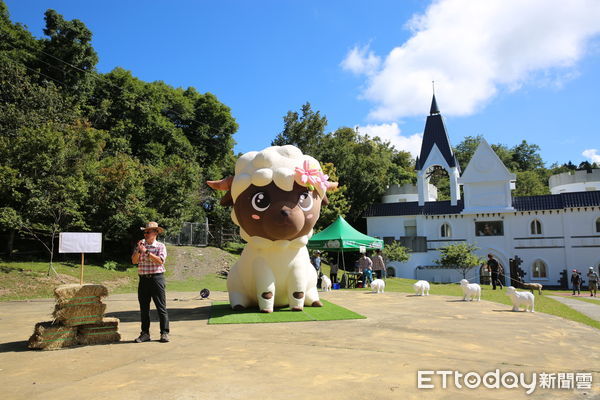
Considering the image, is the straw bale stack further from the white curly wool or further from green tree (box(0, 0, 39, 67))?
green tree (box(0, 0, 39, 67))

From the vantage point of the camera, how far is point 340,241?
16984mm

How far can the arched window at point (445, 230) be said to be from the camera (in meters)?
34.8

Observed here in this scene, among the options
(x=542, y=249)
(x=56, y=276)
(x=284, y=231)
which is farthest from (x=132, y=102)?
(x=542, y=249)

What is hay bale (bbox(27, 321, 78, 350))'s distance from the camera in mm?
5664

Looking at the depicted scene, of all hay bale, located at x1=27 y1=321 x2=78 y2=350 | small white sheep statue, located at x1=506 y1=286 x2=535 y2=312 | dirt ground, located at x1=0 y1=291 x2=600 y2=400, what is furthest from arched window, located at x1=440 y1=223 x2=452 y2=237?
hay bale, located at x1=27 y1=321 x2=78 y2=350

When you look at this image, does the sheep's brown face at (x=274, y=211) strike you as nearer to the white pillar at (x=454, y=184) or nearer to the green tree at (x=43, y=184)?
the green tree at (x=43, y=184)

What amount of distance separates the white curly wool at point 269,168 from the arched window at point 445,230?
1096 inches

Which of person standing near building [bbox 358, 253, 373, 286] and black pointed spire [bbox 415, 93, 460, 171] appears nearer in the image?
person standing near building [bbox 358, 253, 373, 286]

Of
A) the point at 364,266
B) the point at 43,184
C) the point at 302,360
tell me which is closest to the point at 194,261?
the point at 43,184

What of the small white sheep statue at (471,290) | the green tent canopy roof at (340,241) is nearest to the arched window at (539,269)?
the green tent canopy roof at (340,241)

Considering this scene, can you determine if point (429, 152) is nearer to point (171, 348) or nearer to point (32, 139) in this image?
point (32, 139)

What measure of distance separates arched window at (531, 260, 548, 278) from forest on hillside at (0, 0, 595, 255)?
13907 mm

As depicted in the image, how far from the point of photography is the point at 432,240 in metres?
35.1

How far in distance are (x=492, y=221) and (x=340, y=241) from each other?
21744 mm
